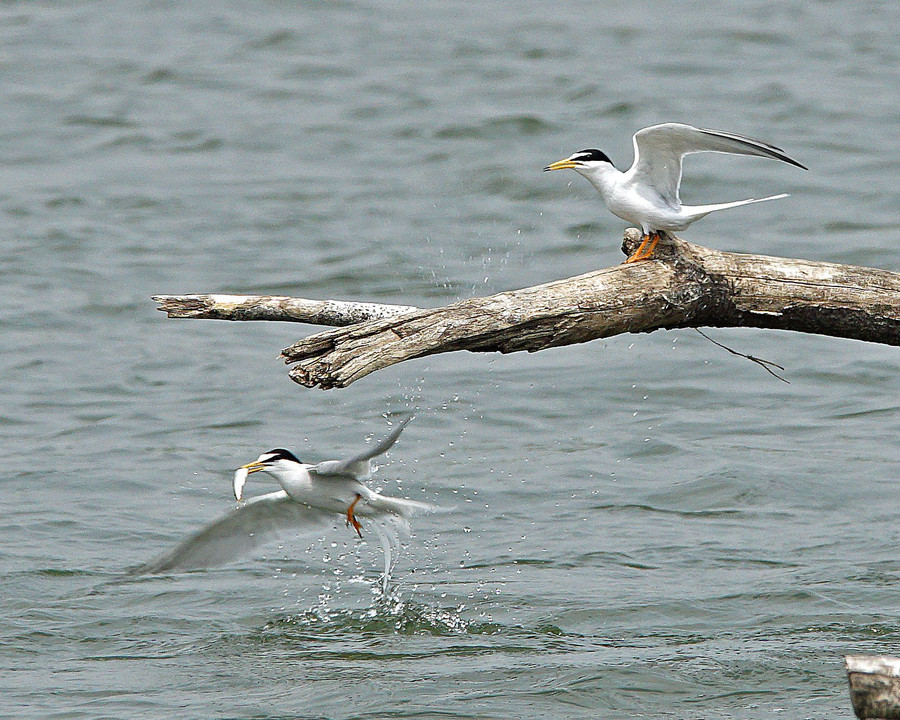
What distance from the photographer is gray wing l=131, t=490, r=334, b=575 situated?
8125 mm

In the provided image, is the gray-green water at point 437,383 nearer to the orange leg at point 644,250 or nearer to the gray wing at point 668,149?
the orange leg at point 644,250

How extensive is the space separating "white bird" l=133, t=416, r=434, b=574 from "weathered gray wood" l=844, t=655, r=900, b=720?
307 cm

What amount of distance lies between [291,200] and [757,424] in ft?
24.4

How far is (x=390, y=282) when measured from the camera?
14.9 metres

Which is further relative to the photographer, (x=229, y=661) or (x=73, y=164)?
(x=73, y=164)

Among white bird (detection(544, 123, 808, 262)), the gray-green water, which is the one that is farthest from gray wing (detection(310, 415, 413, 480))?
white bird (detection(544, 123, 808, 262))

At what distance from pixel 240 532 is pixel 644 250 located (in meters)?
3.02

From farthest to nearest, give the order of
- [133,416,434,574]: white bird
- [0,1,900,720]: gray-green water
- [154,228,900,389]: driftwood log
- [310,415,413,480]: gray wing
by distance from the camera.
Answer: [0,1,900,720]: gray-green water < [133,416,434,574]: white bird < [310,415,413,480]: gray wing < [154,228,900,389]: driftwood log

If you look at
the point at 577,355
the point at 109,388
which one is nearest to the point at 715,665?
the point at 577,355

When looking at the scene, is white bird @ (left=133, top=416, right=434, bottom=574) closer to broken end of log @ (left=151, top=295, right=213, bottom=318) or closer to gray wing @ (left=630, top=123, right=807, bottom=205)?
broken end of log @ (left=151, top=295, right=213, bottom=318)

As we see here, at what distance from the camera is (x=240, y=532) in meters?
8.48

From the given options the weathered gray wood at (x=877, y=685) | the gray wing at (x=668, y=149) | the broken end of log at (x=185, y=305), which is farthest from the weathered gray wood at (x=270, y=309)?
the weathered gray wood at (x=877, y=685)

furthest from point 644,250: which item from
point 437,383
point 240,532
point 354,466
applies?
point 437,383

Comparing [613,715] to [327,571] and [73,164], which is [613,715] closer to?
[327,571]
